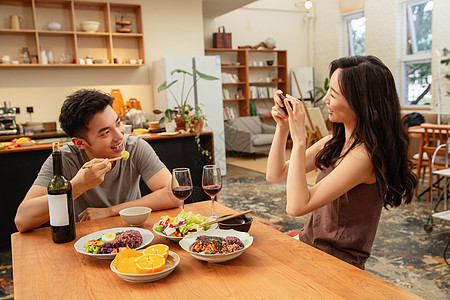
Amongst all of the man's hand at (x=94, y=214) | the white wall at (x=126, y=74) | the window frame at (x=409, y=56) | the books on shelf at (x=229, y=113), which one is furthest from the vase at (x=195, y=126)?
the window frame at (x=409, y=56)

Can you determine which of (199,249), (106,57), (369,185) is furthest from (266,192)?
(199,249)

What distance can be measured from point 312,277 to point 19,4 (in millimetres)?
6180

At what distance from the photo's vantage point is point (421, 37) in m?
7.39

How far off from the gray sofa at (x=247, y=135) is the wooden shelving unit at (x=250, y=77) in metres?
0.40

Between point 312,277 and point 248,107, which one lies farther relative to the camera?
point 248,107

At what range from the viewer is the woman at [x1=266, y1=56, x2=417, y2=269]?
143 centimetres

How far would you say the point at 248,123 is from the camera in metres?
8.38

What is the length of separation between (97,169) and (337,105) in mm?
923

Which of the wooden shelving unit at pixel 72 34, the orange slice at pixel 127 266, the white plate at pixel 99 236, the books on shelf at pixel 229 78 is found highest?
the wooden shelving unit at pixel 72 34

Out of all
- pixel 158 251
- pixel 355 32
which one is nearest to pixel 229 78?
pixel 355 32

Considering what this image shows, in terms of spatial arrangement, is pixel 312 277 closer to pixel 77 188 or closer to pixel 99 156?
pixel 77 188

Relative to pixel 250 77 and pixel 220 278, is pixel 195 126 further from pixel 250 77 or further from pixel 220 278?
pixel 250 77

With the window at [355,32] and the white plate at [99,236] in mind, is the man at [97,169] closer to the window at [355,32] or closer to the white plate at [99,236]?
the white plate at [99,236]

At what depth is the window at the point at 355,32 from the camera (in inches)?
336
